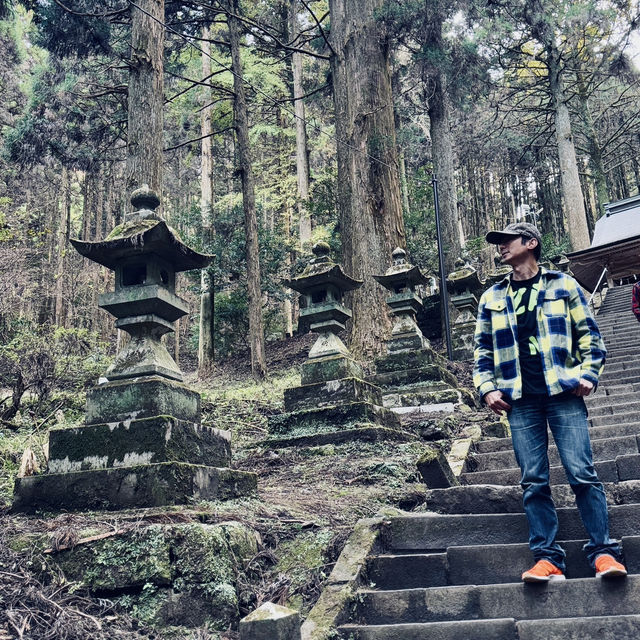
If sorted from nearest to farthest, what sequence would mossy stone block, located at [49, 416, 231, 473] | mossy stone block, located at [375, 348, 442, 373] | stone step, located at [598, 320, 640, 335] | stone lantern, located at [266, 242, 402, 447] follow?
mossy stone block, located at [49, 416, 231, 473]
stone lantern, located at [266, 242, 402, 447]
mossy stone block, located at [375, 348, 442, 373]
stone step, located at [598, 320, 640, 335]

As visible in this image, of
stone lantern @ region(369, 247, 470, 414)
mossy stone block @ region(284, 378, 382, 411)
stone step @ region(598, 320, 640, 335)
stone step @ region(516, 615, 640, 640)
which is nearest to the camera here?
stone step @ region(516, 615, 640, 640)

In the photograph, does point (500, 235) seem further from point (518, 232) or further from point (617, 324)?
point (617, 324)

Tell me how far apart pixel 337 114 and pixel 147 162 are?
568 centimetres

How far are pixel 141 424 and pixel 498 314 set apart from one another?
2591 mm

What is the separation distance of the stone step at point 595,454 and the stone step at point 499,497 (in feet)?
3.72

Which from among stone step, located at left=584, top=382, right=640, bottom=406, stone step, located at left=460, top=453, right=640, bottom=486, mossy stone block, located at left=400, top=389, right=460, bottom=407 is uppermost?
mossy stone block, located at left=400, top=389, right=460, bottom=407

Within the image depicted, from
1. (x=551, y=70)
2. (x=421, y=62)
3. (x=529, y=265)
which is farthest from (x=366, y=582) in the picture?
(x=551, y=70)

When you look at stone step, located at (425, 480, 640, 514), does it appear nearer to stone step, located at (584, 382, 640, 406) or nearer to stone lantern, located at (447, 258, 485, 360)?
stone step, located at (584, 382, 640, 406)

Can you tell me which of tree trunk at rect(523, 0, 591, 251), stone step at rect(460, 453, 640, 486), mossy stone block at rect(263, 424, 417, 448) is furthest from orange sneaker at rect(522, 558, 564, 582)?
tree trunk at rect(523, 0, 591, 251)

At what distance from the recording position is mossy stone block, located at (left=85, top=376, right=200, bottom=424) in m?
4.56

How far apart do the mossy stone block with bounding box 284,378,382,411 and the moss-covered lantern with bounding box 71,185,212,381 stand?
2725mm

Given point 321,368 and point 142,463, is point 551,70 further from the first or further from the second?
point 142,463

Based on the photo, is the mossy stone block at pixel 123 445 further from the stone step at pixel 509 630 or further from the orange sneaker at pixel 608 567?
the orange sneaker at pixel 608 567

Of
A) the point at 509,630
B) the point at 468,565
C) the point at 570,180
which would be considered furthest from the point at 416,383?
the point at 570,180
